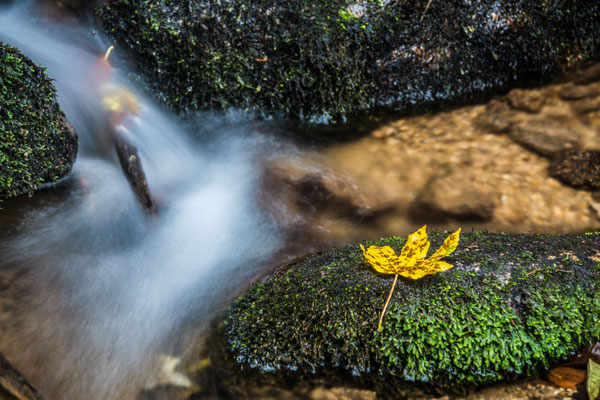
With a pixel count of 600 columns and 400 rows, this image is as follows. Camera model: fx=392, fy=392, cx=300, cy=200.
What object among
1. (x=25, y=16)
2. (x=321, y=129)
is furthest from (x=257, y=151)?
(x=25, y=16)

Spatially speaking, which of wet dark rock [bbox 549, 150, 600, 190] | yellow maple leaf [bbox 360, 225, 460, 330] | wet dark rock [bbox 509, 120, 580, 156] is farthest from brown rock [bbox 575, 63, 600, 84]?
yellow maple leaf [bbox 360, 225, 460, 330]

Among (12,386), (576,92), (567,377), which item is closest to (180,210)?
(12,386)

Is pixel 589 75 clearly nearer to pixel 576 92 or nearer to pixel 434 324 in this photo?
pixel 576 92

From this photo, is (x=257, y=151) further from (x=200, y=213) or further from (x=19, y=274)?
(x=19, y=274)

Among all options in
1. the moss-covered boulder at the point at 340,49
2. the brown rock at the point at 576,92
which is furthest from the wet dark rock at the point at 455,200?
the brown rock at the point at 576,92

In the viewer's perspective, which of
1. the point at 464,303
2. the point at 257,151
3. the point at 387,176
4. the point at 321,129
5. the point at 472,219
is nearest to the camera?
the point at 464,303
